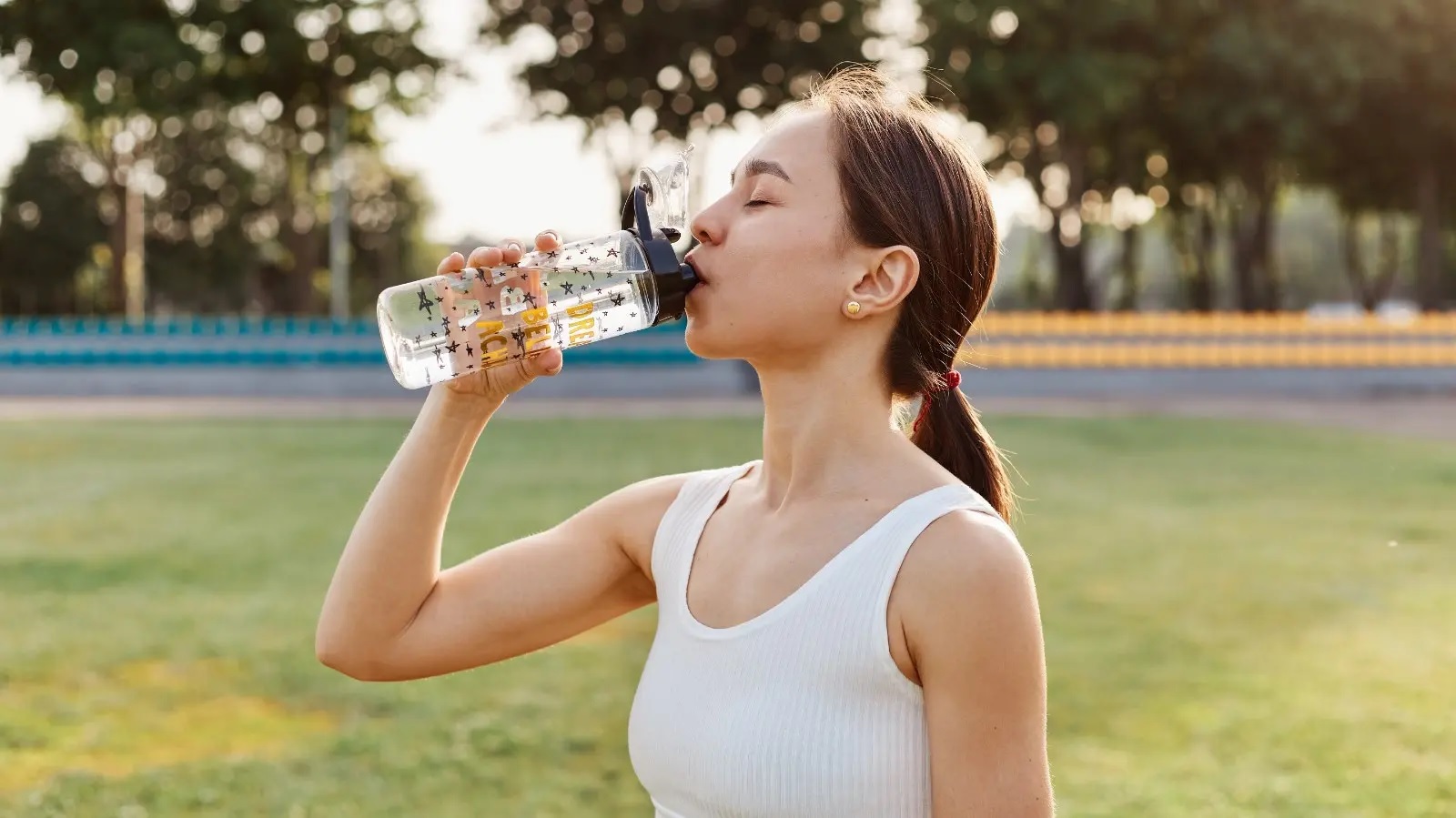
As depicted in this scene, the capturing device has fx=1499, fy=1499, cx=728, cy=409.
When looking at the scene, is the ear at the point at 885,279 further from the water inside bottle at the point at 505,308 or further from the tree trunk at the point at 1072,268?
the tree trunk at the point at 1072,268

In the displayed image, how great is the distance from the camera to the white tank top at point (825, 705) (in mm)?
1847

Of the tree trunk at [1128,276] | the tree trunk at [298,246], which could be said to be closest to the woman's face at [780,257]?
the tree trunk at [298,246]

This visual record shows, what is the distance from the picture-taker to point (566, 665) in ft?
21.4

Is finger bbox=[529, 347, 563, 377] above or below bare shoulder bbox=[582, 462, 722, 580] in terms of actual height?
above

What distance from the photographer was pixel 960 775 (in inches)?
71.5

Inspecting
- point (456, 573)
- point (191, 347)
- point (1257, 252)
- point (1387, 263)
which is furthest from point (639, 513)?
point (1387, 263)

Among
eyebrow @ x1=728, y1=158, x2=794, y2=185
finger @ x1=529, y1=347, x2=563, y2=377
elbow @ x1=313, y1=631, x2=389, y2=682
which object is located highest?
eyebrow @ x1=728, y1=158, x2=794, y2=185

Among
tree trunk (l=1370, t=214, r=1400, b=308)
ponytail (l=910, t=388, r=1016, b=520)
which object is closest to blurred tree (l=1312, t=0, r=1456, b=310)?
tree trunk (l=1370, t=214, r=1400, b=308)

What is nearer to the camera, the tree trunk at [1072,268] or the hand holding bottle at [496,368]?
the hand holding bottle at [496,368]

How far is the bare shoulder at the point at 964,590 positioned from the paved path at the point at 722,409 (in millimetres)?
17910

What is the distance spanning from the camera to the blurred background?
5309 mm

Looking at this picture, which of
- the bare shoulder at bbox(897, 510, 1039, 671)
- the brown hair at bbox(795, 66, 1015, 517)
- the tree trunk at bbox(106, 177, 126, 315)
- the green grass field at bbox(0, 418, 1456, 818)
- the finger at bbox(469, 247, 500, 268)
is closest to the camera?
the bare shoulder at bbox(897, 510, 1039, 671)

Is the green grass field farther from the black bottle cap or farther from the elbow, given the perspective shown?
the black bottle cap

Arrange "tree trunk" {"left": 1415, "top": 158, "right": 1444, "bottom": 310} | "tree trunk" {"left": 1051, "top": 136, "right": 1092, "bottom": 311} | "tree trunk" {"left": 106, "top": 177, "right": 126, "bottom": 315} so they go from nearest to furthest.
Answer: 1. "tree trunk" {"left": 1051, "top": 136, "right": 1092, "bottom": 311}
2. "tree trunk" {"left": 1415, "top": 158, "right": 1444, "bottom": 310}
3. "tree trunk" {"left": 106, "top": 177, "right": 126, "bottom": 315}
